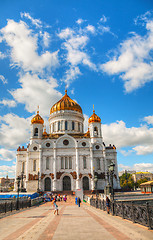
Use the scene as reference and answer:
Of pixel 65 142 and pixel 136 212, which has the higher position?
pixel 65 142

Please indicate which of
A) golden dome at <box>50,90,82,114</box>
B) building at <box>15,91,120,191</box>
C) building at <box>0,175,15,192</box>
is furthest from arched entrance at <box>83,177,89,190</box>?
building at <box>0,175,15,192</box>

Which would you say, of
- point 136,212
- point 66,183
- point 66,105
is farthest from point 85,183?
point 136,212

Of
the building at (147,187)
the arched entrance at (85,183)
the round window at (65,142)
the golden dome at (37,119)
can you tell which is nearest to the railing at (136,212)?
the building at (147,187)

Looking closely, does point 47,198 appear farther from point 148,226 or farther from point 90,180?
point 148,226

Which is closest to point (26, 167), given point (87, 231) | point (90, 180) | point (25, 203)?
point (90, 180)

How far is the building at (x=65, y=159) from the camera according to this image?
4144 centimetres

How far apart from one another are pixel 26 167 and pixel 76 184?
1215 centimetres

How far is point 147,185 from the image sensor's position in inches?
1330

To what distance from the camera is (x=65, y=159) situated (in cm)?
4344

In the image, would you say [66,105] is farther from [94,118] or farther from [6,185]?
[6,185]

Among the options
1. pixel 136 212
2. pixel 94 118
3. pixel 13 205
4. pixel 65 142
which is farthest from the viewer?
pixel 94 118

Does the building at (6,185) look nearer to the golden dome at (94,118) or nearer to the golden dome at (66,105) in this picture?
the golden dome at (66,105)

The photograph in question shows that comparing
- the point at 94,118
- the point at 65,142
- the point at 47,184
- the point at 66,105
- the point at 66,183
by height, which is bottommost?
the point at 47,184

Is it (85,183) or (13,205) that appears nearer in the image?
(13,205)
